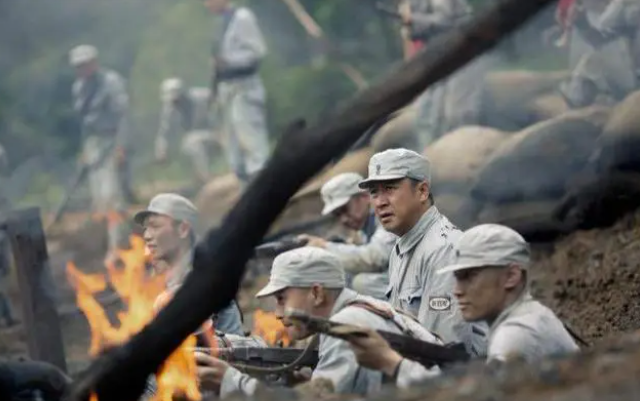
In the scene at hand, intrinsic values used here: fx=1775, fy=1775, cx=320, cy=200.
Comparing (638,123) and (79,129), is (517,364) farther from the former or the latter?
(79,129)

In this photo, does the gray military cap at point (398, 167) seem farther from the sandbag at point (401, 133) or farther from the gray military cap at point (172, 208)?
the sandbag at point (401, 133)

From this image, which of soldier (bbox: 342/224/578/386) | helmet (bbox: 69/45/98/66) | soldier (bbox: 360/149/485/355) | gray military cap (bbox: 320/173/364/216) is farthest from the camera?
helmet (bbox: 69/45/98/66)

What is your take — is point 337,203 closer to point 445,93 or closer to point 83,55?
point 445,93

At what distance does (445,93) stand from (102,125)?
6.44 metres

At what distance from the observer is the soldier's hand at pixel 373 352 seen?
8.27 m

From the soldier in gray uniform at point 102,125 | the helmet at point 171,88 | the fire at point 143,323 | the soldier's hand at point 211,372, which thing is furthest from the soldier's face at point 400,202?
the helmet at point 171,88

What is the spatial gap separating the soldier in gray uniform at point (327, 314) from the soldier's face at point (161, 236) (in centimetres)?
251

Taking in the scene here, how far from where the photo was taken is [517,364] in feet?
25.1

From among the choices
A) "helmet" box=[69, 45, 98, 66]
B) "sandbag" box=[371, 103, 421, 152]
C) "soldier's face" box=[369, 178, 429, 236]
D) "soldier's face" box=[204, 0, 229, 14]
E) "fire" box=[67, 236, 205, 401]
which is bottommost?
"sandbag" box=[371, 103, 421, 152]

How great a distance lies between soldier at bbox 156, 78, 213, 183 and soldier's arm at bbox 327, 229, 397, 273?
11.6 metres

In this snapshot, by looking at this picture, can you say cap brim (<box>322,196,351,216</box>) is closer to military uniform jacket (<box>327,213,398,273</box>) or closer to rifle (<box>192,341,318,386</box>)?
military uniform jacket (<box>327,213,398,273</box>)

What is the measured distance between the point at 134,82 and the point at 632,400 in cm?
1964

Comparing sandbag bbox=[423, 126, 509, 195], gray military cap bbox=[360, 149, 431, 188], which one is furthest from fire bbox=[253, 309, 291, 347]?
sandbag bbox=[423, 126, 509, 195]

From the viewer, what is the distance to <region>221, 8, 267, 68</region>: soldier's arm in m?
22.6
